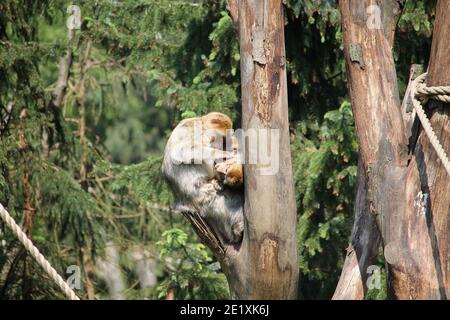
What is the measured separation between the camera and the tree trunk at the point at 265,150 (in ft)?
12.9

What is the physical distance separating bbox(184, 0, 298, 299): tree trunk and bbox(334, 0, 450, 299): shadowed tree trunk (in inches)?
16.2

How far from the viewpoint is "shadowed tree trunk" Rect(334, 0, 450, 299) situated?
3793 millimetres

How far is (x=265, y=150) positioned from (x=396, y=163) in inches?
26.8

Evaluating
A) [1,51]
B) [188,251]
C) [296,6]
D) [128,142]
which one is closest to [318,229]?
[188,251]

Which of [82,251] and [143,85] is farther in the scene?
[143,85]

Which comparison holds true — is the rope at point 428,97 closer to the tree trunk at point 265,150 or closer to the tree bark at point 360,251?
the tree bark at point 360,251

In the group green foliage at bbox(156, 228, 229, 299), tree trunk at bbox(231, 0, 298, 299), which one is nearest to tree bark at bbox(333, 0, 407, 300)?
tree trunk at bbox(231, 0, 298, 299)

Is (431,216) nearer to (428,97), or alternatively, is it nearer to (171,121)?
(428,97)

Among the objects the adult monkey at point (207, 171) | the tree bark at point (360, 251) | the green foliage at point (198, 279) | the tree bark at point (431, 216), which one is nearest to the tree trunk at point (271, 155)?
the tree bark at point (360, 251)

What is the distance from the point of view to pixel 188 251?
8.12 metres

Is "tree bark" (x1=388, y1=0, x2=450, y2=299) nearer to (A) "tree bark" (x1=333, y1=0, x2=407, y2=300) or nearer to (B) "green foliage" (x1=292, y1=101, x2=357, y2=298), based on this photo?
(A) "tree bark" (x1=333, y1=0, x2=407, y2=300)

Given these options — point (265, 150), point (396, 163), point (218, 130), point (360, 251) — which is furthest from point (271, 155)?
point (218, 130)

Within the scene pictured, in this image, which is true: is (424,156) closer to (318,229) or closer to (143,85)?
(318,229)
